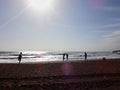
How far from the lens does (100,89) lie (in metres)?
13.3

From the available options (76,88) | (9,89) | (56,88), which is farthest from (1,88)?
(76,88)

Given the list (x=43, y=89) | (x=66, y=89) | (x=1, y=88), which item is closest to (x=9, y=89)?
(x=1, y=88)

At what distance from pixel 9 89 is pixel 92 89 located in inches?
181

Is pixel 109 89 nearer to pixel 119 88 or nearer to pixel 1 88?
pixel 119 88

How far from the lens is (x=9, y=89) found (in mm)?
13133

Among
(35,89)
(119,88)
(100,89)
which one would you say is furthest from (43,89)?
(119,88)

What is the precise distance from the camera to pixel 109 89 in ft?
43.7

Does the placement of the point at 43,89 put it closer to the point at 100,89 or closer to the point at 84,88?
the point at 84,88

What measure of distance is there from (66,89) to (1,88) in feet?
12.1

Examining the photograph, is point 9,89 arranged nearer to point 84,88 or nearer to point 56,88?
point 56,88

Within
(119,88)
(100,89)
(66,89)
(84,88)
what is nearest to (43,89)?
(66,89)

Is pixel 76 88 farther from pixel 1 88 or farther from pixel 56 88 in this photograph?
pixel 1 88

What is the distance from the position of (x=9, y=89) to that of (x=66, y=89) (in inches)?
124

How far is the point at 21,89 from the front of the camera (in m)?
13.4
